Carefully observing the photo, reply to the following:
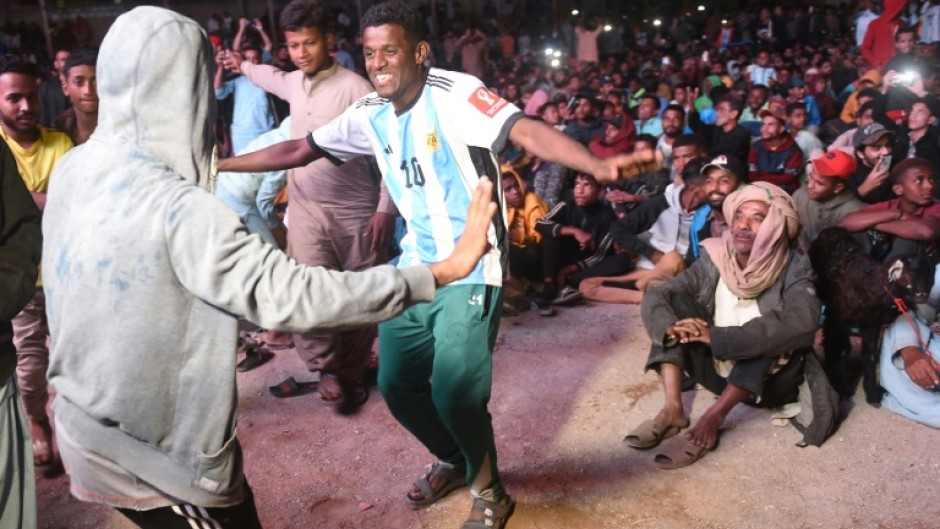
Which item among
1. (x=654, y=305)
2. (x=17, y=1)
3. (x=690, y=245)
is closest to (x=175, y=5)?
(x=17, y=1)

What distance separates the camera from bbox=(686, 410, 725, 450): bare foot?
12.0 ft

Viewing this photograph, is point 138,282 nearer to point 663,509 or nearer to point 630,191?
point 663,509

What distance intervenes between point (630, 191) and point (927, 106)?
243 cm

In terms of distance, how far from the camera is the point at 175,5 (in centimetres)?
1925

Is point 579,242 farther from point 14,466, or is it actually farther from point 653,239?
point 14,466

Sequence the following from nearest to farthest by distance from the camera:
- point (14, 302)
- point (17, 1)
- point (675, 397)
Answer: point (14, 302) → point (675, 397) → point (17, 1)

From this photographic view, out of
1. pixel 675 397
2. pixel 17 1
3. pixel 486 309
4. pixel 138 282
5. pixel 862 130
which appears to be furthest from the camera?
pixel 17 1

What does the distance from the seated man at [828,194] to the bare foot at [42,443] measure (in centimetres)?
438

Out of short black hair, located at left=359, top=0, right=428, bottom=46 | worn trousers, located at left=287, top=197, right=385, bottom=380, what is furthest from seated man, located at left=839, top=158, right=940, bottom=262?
short black hair, located at left=359, top=0, right=428, bottom=46

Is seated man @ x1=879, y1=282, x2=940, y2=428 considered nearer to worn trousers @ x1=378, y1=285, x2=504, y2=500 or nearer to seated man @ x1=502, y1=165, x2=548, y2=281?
worn trousers @ x1=378, y1=285, x2=504, y2=500

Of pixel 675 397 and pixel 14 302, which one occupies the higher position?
pixel 14 302

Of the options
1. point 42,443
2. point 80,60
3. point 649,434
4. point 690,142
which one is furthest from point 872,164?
point 42,443

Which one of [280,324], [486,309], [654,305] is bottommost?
[654,305]

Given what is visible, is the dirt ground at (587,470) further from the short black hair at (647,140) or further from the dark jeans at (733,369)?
the short black hair at (647,140)
